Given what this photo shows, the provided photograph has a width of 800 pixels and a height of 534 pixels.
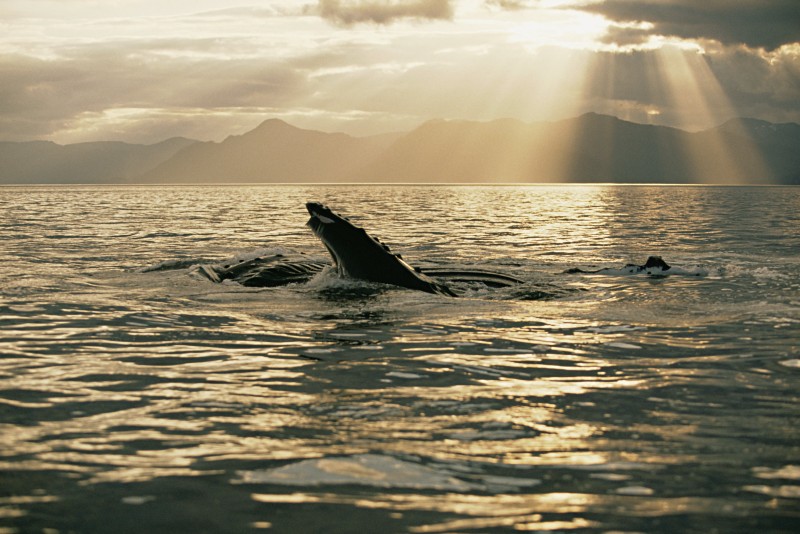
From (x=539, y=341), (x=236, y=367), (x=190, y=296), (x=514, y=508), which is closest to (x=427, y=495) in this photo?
(x=514, y=508)

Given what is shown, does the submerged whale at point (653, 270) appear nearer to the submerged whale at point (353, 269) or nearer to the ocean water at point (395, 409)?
the submerged whale at point (353, 269)

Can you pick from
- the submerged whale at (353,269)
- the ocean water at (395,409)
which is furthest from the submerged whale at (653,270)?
the ocean water at (395,409)

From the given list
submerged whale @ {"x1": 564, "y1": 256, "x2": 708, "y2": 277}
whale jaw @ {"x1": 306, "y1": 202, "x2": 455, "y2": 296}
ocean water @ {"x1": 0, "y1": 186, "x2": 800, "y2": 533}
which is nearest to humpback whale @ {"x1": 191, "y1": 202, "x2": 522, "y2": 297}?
whale jaw @ {"x1": 306, "y1": 202, "x2": 455, "y2": 296}

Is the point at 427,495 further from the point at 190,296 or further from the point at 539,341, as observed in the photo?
the point at 190,296

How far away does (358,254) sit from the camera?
12688 mm

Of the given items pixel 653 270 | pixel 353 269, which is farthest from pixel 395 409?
pixel 653 270

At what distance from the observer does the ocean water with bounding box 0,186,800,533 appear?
4.66 m

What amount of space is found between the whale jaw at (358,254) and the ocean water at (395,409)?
0.26 metres

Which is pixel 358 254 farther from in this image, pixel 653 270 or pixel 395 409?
pixel 653 270

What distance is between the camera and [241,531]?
435cm

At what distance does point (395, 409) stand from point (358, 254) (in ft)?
20.1

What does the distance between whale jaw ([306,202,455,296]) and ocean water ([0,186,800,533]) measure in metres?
0.26

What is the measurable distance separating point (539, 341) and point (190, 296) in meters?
6.16

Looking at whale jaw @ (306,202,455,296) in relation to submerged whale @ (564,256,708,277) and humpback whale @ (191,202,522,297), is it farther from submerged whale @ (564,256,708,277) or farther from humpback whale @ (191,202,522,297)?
submerged whale @ (564,256,708,277)
